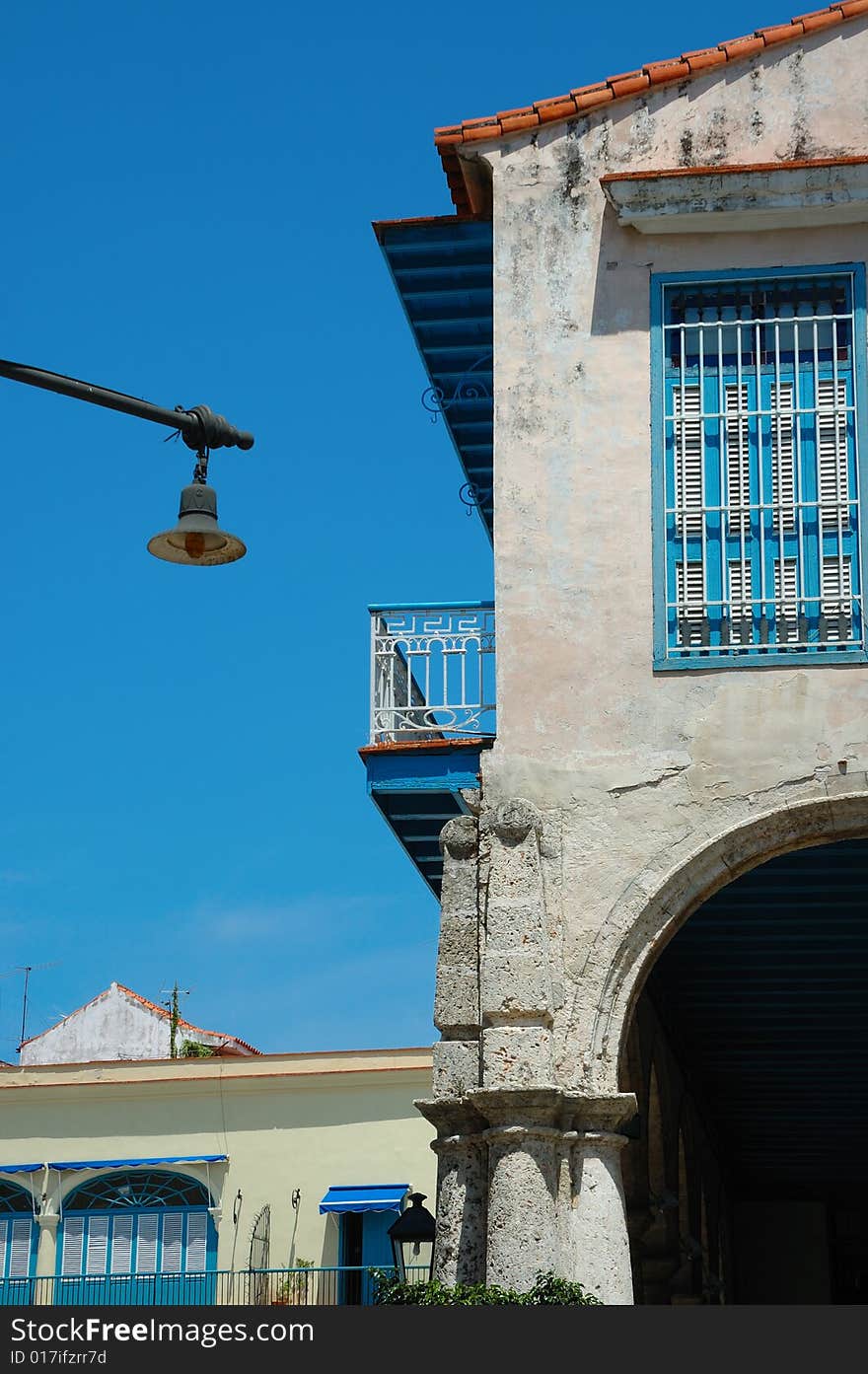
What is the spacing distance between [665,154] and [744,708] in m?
3.22

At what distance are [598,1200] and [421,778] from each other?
2576mm

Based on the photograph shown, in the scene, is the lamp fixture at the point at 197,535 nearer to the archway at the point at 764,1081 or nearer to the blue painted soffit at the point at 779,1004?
the archway at the point at 764,1081

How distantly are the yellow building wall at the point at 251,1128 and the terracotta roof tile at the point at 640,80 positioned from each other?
40.6 feet

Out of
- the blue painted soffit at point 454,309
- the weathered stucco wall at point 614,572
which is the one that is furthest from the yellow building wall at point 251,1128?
the weathered stucco wall at point 614,572

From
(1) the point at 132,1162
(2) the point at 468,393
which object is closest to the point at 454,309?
(2) the point at 468,393

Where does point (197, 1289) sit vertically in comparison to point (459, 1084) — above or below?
above

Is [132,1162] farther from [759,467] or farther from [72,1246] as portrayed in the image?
[759,467]

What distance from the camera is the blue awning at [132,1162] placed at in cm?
2183

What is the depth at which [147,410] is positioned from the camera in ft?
25.6

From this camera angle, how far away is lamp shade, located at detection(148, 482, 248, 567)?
27.2ft

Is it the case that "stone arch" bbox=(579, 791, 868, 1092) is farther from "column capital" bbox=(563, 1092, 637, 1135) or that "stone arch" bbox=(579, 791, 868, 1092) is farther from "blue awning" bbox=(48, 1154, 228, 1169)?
"blue awning" bbox=(48, 1154, 228, 1169)

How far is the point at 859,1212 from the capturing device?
25.5 metres

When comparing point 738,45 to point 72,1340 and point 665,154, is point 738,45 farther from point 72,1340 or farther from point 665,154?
point 72,1340

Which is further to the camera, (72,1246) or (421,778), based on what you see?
(72,1246)
